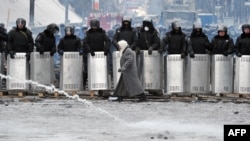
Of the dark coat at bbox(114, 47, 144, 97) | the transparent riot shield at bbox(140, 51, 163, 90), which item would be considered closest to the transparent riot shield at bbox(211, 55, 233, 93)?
the transparent riot shield at bbox(140, 51, 163, 90)

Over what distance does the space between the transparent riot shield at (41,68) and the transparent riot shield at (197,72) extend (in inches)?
143

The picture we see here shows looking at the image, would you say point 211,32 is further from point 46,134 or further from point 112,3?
point 112,3

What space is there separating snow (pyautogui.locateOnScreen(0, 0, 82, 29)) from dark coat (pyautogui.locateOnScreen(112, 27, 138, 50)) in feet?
190

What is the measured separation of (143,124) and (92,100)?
7.36 meters

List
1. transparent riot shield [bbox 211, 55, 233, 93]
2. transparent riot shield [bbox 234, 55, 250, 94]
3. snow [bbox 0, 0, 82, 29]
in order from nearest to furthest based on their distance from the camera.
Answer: transparent riot shield [bbox 234, 55, 250, 94], transparent riot shield [bbox 211, 55, 233, 93], snow [bbox 0, 0, 82, 29]

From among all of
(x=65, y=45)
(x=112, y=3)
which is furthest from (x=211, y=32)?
(x=112, y=3)

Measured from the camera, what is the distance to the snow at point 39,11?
93188mm

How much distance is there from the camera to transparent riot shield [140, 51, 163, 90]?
28.0m

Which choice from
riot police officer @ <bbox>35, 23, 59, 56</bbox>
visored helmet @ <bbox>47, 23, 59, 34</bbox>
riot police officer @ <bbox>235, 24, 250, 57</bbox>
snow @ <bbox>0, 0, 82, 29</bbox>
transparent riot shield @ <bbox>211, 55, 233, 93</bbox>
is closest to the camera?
riot police officer @ <bbox>235, 24, 250, 57</bbox>

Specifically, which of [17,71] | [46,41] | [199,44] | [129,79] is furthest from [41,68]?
[199,44]

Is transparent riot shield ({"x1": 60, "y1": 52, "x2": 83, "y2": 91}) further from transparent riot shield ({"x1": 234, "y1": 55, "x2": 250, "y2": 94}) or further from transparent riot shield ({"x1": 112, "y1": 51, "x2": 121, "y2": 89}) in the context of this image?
transparent riot shield ({"x1": 234, "y1": 55, "x2": 250, "y2": 94})

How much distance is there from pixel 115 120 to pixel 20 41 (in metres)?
7.79

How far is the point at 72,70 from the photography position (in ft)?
92.0

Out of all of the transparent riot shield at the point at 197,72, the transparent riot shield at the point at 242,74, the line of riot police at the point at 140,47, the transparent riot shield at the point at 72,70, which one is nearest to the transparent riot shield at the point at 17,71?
the line of riot police at the point at 140,47
